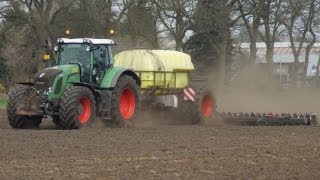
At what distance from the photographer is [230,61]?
4391 cm

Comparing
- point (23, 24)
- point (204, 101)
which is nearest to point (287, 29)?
point (23, 24)

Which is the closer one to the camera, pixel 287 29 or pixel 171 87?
pixel 171 87

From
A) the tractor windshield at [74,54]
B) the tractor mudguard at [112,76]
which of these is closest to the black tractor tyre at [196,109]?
the tractor mudguard at [112,76]

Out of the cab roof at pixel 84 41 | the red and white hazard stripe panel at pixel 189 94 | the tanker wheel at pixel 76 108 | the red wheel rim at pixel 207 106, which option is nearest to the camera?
the tanker wheel at pixel 76 108

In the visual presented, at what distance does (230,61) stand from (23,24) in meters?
15.1

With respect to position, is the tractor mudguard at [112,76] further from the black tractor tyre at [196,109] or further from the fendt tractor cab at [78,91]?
the black tractor tyre at [196,109]

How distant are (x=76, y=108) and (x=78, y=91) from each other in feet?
1.45

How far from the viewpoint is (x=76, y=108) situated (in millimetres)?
15484

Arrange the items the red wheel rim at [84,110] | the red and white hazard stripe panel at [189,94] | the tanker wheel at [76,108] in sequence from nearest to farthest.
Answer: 1. the tanker wheel at [76,108]
2. the red wheel rim at [84,110]
3. the red and white hazard stripe panel at [189,94]

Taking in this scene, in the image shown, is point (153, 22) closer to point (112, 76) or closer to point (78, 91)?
point (112, 76)

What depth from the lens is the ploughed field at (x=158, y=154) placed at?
8.71 m

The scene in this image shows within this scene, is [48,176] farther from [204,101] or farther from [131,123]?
[204,101]

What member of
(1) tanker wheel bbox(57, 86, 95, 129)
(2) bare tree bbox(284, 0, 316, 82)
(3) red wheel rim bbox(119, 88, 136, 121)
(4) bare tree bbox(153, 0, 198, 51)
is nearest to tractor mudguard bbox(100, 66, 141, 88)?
(3) red wheel rim bbox(119, 88, 136, 121)

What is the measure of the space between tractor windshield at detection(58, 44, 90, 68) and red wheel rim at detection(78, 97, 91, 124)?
49.6 inches
